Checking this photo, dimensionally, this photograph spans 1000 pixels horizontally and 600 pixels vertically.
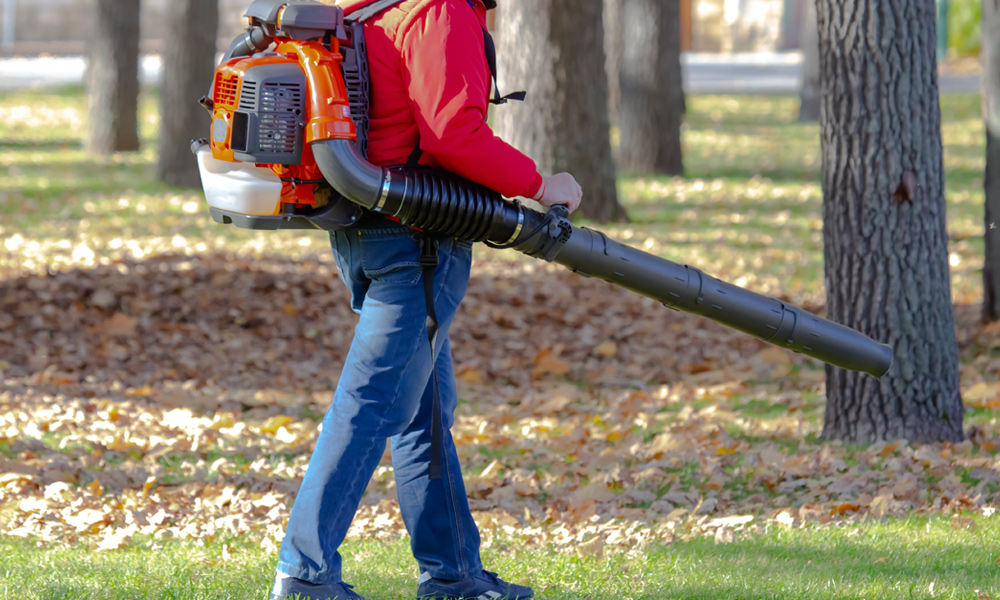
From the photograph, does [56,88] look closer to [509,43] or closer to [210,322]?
[509,43]

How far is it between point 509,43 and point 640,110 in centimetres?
407

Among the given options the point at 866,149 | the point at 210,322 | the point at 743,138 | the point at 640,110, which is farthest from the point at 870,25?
the point at 743,138

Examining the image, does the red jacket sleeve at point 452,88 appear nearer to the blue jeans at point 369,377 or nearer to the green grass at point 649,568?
the blue jeans at point 369,377

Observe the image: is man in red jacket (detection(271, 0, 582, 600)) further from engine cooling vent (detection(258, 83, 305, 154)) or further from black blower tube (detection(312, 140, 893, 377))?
engine cooling vent (detection(258, 83, 305, 154))

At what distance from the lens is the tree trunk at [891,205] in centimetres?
504

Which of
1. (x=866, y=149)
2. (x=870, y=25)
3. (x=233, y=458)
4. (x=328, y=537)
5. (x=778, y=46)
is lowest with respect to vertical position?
(x=233, y=458)

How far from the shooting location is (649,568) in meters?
3.87

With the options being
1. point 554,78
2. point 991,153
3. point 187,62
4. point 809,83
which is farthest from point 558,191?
point 809,83

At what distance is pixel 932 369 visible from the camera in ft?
17.3

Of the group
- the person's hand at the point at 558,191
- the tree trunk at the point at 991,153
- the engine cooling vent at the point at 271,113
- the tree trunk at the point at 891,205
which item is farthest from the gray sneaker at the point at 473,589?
the tree trunk at the point at 991,153

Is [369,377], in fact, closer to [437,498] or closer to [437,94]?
[437,498]

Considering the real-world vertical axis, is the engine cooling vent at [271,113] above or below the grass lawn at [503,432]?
above

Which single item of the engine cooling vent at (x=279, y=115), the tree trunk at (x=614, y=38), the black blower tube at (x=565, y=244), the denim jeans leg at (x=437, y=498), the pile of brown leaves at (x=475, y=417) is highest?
the tree trunk at (x=614, y=38)

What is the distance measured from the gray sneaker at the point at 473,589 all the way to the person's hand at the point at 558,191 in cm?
118
